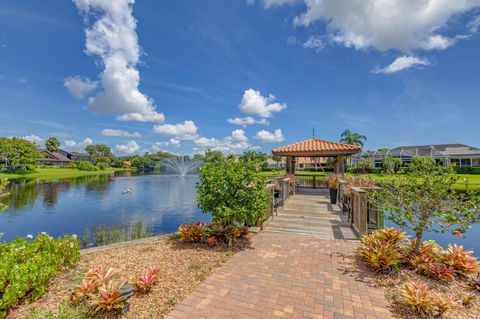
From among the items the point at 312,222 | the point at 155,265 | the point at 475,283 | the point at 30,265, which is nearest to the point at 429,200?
the point at 475,283

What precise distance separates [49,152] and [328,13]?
79959 millimetres

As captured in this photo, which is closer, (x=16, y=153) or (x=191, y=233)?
(x=191, y=233)

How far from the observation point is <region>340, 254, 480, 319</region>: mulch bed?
2717 mm

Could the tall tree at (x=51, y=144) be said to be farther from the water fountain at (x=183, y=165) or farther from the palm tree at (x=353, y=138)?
the palm tree at (x=353, y=138)

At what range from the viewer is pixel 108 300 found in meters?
2.65

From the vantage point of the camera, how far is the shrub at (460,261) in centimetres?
361

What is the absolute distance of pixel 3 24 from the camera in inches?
334

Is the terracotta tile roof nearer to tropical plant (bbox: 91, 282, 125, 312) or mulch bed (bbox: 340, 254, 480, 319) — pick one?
mulch bed (bbox: 340, 254, 480, 319)

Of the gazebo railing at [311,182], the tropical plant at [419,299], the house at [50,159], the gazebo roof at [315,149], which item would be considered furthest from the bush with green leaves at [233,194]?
the house at [50,159]

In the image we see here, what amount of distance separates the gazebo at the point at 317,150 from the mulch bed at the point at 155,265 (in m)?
8.33

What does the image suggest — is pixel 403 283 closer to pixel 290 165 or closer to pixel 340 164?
pixel 340 164

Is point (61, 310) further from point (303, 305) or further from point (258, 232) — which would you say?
point (258, 232)

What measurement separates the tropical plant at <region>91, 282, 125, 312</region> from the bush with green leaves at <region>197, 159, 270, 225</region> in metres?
2.43

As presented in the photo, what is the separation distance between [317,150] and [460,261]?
8702 millimetres
